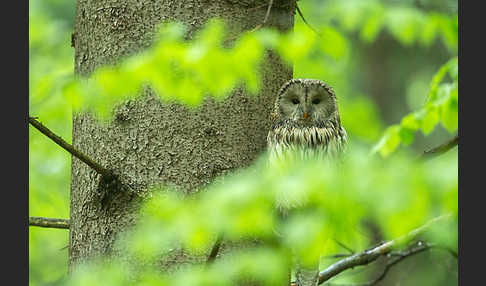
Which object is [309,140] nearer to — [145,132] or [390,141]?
[390,141]

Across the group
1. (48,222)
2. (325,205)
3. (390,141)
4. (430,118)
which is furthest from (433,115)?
(325,205)

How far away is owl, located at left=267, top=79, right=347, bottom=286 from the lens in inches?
143

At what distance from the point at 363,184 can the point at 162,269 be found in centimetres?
135

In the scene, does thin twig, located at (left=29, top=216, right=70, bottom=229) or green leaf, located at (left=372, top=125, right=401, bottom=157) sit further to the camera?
green leaf, located at (left=372, top=125, right=401, bottom=157)

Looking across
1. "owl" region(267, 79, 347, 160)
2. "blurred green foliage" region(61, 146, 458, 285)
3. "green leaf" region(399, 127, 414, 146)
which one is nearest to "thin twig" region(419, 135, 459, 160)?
"blurred green foliage" region(61, 146, 458, 285)

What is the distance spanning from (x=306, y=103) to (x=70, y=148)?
1.58 m

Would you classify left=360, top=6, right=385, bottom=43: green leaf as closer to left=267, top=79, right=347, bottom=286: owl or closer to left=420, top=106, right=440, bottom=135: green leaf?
left=420, top=106, right=440, bottom=135: green leaf

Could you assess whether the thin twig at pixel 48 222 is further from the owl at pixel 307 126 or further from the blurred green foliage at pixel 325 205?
the blurred green foliage at pixel 325 205

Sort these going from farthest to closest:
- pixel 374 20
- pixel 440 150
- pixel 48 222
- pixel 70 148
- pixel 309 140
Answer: pixel 374 20 < pixel 309 140 < pixel 48 222 < pixel 70 148 < pixel 440 150

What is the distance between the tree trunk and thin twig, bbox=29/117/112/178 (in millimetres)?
95

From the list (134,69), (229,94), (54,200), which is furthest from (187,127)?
(54,200)

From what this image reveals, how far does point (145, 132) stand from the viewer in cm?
287

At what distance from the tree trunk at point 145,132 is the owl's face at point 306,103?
0.57 meters

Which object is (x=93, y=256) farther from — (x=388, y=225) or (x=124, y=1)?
(x=388, y=225)
